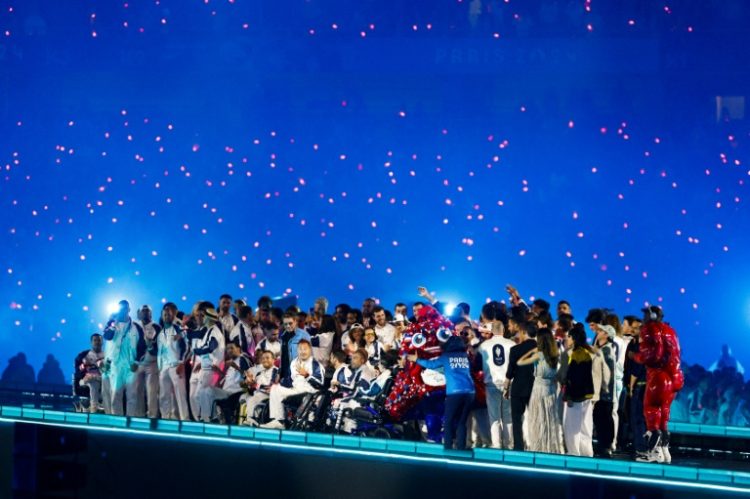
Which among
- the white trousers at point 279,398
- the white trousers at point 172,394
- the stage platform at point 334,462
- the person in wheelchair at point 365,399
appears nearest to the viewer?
the stage platform at point 334,462

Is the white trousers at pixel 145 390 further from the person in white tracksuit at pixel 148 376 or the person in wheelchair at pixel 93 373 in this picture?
the person in wheelchair at pixel 93 373

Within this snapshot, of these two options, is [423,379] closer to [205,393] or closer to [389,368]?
[389,368]

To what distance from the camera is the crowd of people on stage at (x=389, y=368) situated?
11.1 metres

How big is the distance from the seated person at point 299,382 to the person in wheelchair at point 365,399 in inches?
16.6

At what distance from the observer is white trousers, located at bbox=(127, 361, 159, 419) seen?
1373 cm

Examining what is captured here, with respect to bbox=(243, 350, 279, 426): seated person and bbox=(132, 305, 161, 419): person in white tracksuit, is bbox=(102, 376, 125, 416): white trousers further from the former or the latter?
bbox=(243, 350, 279, 426): seated person

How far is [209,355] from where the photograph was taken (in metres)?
13.1

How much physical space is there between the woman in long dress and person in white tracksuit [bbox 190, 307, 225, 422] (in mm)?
3543

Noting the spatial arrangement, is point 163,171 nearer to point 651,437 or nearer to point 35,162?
point 35,162

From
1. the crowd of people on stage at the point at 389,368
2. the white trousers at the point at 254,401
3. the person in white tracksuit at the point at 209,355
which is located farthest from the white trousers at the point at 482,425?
the person in white tracksuit at the point at 209,355

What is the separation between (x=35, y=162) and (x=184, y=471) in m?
12.8

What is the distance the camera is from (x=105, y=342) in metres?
13.9

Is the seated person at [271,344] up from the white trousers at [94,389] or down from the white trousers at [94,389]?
up

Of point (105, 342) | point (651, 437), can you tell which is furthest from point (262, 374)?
point (651, 437)
